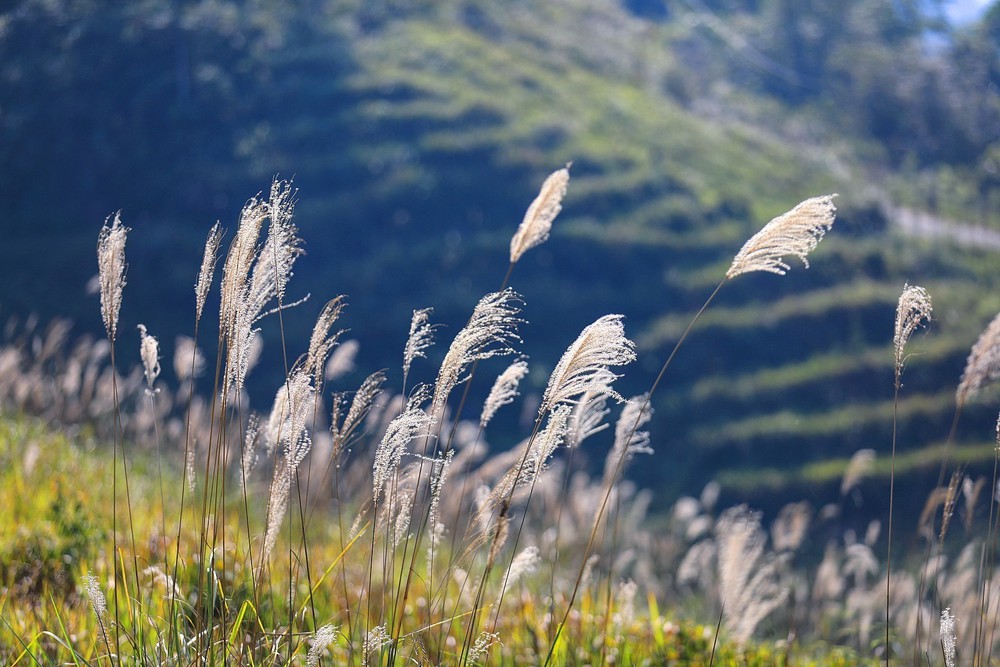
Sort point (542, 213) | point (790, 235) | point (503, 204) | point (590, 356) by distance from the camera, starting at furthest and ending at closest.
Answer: point (503, 204)
point (542, 213)
point (790, 235)
point (590, 356)

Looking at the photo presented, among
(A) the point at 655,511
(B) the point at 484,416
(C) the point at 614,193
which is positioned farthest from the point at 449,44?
(B) the point at 484,416

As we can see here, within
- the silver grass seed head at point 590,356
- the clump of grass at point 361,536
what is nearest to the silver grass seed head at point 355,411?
the clump of grass at point 361,536

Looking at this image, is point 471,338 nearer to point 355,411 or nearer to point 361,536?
point 355,411

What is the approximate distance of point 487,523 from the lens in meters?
2.85

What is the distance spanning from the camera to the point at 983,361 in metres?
3.01

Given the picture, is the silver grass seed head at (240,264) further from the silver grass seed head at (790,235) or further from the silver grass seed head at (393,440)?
the silver grass seed head at (790,235)

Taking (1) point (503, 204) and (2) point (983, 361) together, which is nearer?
(2) point (983, 361)

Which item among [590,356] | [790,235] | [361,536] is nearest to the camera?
[590,356]

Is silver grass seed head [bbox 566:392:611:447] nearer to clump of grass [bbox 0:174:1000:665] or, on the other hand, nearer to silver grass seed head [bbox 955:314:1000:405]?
clump of grass [bbox 0:174:1000:665]

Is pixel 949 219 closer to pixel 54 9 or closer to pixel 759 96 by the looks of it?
pixel 759 96

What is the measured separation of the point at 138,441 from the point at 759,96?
153 feet

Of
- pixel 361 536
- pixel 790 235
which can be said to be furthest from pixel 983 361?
pixel 361 536

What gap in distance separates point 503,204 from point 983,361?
73.8 feet

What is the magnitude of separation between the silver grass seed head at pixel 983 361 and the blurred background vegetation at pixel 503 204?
1545 cm
